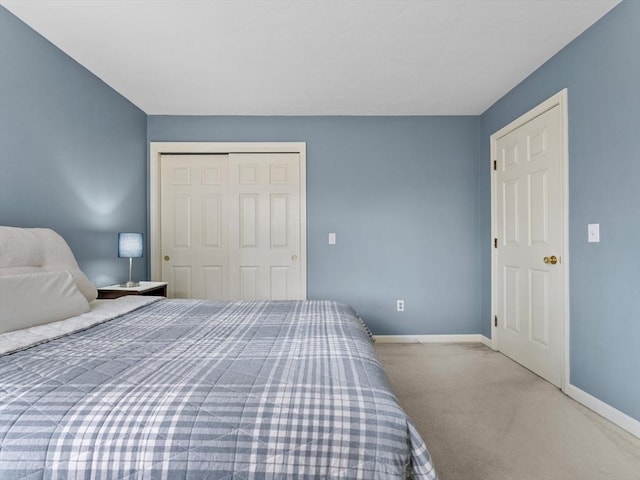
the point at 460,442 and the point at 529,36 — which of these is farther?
the point at 529,36

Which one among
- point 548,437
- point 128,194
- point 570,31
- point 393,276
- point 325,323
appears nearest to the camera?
point 325,323

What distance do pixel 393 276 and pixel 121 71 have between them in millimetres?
3086

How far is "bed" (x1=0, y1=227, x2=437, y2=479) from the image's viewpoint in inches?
29.4

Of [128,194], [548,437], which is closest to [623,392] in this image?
[548,437]

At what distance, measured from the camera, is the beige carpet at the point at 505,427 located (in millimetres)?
1502

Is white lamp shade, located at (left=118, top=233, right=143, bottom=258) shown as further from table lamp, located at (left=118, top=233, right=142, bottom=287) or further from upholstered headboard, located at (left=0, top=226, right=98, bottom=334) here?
upholstered headboard, located at (left=0, top=226, right=98, bottom=334)

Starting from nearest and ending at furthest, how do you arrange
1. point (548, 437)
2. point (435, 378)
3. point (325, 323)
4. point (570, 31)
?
1. point (325, 323)
2. point (548, 437)
3. point (570, 31)
4. point (435, 378)

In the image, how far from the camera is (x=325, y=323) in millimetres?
1607

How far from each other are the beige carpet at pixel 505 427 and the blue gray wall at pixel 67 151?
2683mm

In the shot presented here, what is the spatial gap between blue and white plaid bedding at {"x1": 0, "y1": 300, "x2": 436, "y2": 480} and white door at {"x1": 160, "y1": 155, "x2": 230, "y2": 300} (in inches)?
96.8

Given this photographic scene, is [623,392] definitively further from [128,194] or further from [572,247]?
[128,194]

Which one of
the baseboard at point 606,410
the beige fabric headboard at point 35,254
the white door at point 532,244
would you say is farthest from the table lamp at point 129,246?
the baseboard at point 606,410

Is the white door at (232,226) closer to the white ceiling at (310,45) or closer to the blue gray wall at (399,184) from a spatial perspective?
the blue gray wall at (399,184)

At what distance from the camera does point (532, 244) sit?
2.63m
